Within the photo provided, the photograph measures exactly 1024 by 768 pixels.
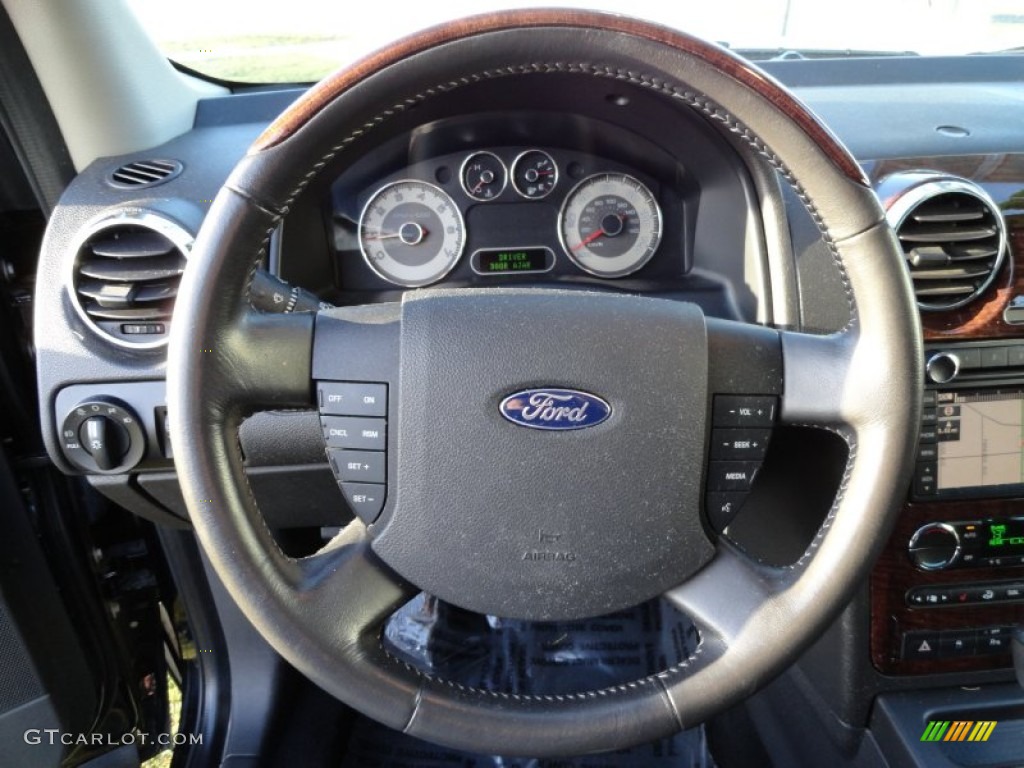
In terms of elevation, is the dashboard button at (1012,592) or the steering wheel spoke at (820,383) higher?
the steering wheel spoke at (820,383)

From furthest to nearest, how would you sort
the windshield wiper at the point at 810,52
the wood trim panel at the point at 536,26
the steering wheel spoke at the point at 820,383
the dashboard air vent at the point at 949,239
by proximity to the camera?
1. the windshield wiper at the point at 810,52
2. the dashboard air vent at the point at 949,239
3. the steering wheel spoke at the point at 820,383
4. the wood trim panel at the point at 536,26

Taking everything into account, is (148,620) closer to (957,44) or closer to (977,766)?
(977,766)

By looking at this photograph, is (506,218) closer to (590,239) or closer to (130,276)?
(590,239)

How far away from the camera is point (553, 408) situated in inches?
37.7

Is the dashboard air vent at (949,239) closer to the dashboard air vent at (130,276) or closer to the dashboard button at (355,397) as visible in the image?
the dashboard button at (355,397)

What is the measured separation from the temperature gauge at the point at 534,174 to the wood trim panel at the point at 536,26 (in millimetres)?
665

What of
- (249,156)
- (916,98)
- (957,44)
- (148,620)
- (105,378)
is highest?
(957,44)

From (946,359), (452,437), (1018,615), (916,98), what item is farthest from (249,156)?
(1018,615)

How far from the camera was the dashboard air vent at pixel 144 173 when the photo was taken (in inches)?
55.2

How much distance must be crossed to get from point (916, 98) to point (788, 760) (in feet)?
4.31

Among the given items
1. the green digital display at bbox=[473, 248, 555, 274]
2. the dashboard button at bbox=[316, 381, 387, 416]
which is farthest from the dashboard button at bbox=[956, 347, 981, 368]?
the dashboard button at bbox=[316, 381, 387, 416]

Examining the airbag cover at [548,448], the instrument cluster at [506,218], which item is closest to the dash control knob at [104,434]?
the instrument cluster at [506,218]

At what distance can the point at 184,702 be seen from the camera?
1.89 m

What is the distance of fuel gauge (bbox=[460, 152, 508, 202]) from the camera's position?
1505mm
